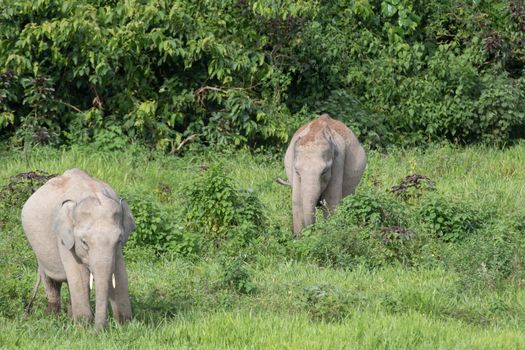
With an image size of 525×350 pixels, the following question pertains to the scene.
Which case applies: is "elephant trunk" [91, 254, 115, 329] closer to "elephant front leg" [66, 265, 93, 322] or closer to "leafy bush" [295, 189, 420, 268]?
"elephant front leg" [66, 265, 93, 322]

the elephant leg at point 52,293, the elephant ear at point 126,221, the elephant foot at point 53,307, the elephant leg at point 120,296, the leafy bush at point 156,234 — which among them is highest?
the elephant ear at point 126,221

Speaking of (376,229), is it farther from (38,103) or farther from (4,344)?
(38,103)

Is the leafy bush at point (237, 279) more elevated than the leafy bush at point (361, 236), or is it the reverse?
the leafy bush at point (237, 279)

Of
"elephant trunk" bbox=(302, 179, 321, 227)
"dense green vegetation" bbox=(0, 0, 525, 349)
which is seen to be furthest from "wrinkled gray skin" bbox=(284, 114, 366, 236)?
"dense green vegetation" bbox=(0, 0, 525, 349)

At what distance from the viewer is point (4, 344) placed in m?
8.20

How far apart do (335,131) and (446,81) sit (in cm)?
499

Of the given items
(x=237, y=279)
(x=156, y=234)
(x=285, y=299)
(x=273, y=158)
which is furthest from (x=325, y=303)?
(x=273, y=158)

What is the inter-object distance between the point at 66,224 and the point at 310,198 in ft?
12.7

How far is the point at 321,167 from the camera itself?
39.1ft

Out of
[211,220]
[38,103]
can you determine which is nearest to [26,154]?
[38,103]

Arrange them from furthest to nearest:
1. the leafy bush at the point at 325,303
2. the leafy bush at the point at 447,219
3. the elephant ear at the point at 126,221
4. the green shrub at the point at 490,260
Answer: the leafy bush at the point at 447,219 < the green shrub at the point at 490,260 < the leafy bush at the point at 325,303 < the elephant ear at the point at 126,221

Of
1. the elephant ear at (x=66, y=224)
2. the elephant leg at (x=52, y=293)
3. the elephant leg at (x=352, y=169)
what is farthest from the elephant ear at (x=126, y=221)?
the elephant leg at (x=352, y=169)

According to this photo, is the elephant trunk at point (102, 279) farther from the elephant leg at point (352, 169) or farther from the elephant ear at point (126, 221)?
the elephant leg at point (352, 169)

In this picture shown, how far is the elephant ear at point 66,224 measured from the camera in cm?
839
